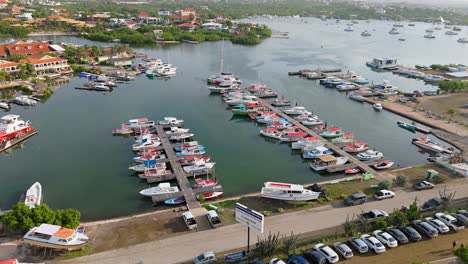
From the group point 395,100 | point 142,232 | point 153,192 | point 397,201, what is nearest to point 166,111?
point 153,192

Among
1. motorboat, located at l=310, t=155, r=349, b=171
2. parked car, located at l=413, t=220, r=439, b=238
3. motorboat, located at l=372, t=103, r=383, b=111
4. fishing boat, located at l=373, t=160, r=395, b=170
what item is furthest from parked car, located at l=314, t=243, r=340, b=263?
motorboat, located at l=372, t=103, r=383, b=111

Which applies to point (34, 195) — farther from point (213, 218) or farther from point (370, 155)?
Answer: point (370, 155)

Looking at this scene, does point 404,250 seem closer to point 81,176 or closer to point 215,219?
point 215,219

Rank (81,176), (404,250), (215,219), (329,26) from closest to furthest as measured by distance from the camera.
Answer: (404,250) → (215,219) → (81,176) → (329,26)

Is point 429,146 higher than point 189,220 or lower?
higher

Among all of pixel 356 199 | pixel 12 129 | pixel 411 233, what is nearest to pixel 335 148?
pixel 356 199

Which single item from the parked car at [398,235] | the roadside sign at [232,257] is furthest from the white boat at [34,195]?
the parked car at [398,235]
